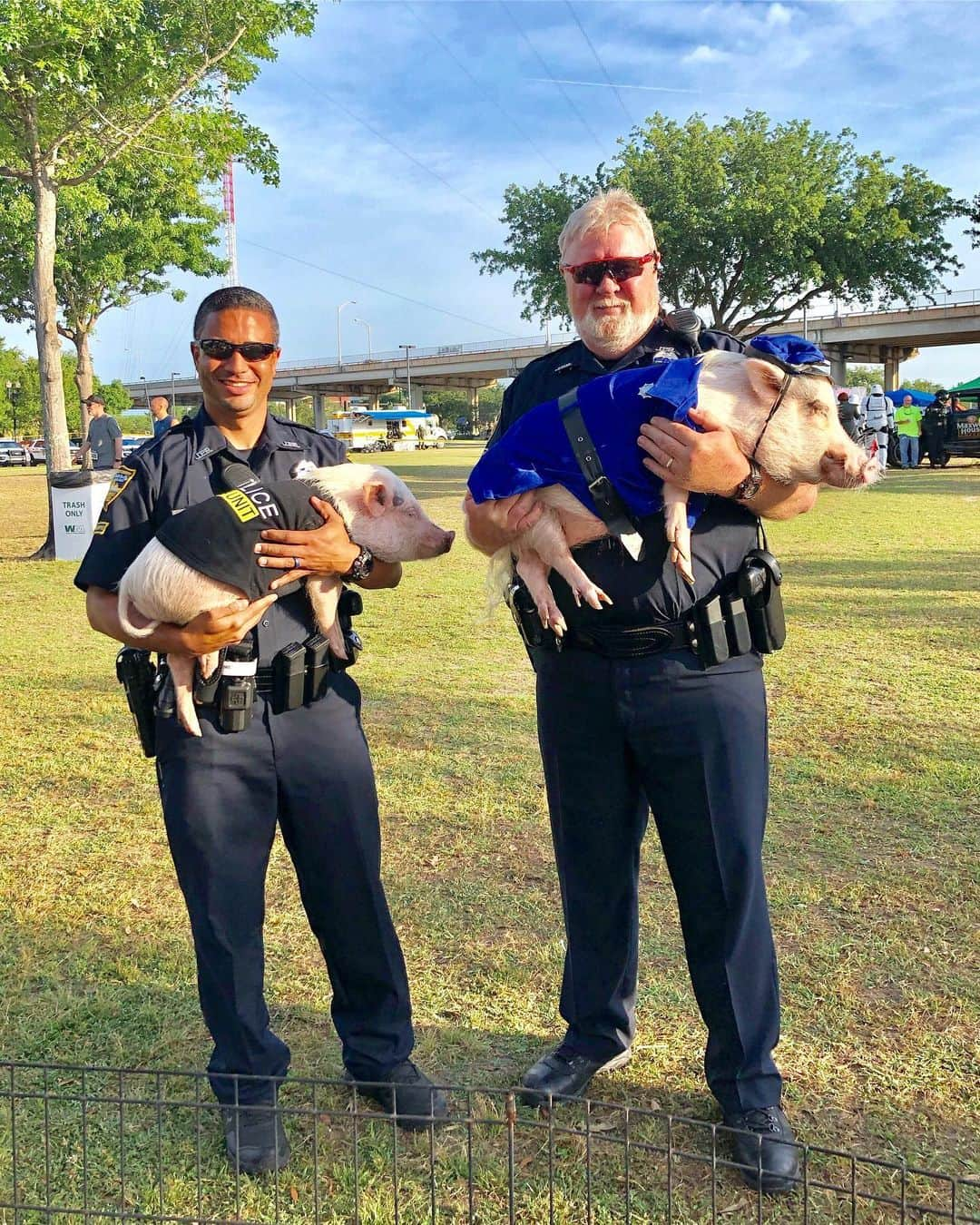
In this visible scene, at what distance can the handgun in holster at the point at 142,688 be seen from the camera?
279cm

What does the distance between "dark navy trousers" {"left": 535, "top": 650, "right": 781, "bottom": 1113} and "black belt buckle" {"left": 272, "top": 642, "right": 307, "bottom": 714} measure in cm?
72

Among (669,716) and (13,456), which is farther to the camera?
(13,456)

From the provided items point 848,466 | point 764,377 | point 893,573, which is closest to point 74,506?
point 893,573

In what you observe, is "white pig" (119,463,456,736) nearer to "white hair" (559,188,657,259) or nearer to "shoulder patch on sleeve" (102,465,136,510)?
"shoulder patch on sleeve" (102,465,136,510)

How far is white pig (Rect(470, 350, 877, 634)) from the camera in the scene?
2619 millimetres

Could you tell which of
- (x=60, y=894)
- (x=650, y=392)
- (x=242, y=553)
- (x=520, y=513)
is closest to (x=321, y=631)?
(x=242, y=553)

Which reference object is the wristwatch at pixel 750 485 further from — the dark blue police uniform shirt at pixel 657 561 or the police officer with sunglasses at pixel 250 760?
the police officer with sunglasses at pixel 250 760

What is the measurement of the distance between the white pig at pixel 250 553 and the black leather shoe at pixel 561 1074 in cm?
151

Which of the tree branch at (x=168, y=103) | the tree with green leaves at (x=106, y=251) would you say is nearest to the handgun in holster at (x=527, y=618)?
the tree branch at (x=168, y=103)

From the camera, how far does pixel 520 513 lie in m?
2.81

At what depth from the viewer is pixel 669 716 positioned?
2.66 meters

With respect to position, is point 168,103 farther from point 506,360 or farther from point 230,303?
point 506,360

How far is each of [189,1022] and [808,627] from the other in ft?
21.9

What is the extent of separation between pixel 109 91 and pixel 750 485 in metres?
12.2
